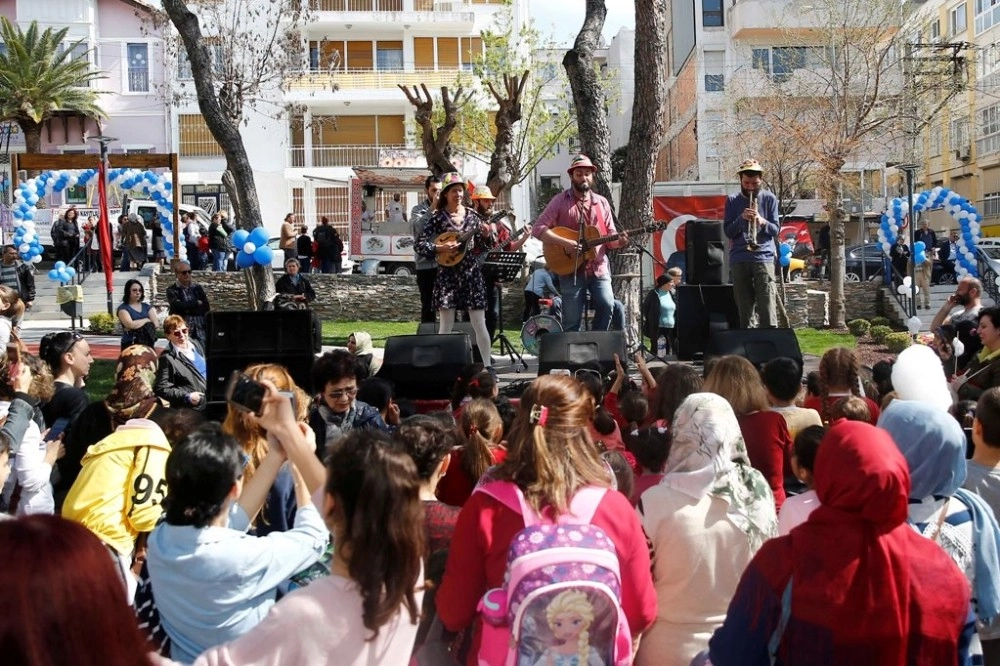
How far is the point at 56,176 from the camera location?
25.1 meters

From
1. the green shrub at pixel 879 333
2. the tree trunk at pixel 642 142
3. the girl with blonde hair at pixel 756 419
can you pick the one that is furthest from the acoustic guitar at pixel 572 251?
the green shrub at pixel 879 333

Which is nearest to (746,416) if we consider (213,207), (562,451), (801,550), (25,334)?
(562,451)

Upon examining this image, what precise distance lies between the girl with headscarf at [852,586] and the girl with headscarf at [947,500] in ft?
1.07

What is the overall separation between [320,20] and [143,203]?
582 inches

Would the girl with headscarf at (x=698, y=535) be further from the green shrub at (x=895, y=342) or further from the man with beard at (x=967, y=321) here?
the green shrub at (x=895, y=342)

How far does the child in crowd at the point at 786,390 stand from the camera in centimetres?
572

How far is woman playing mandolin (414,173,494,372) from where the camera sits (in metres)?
10.2

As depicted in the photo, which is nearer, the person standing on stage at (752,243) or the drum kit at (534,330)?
the person standing on stage at (752,243)

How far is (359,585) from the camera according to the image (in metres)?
2.84

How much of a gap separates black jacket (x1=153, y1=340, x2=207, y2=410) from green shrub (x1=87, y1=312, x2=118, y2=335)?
438 inches

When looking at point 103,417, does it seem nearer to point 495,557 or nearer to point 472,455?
point 472,455

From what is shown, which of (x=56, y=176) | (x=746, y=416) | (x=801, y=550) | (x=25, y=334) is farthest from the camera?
(x=56, y=176)

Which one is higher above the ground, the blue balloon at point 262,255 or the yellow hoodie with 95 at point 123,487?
the blue balloon at point 262,255

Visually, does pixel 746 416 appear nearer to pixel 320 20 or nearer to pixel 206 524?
pixel 206 524
